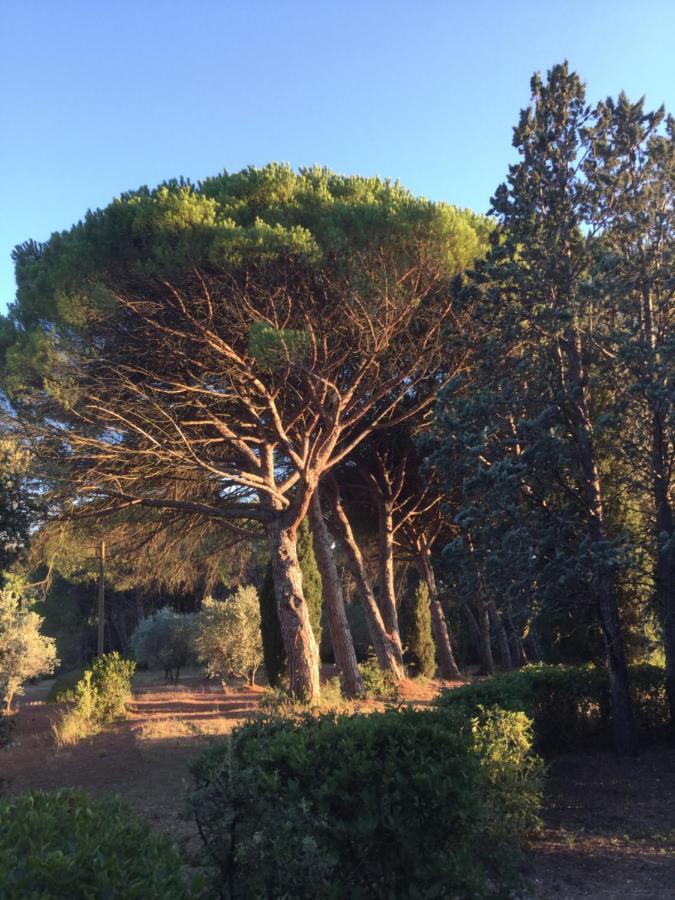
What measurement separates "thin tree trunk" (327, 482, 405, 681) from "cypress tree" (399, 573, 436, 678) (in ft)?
16.1

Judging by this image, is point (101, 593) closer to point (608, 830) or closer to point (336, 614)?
point (336, 614)

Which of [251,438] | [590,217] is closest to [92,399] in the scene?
[251,438]

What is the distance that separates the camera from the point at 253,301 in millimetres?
12727

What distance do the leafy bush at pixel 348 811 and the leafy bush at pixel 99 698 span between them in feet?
31.9

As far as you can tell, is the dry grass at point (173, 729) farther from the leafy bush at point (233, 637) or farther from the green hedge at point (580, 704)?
the leafy bush at point (233, 637)

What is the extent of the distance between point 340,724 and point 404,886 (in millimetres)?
828

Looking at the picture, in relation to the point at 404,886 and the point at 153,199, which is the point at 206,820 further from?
the point at 153,199

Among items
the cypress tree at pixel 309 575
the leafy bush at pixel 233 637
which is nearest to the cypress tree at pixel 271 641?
the cypress tree at pixel 309 575

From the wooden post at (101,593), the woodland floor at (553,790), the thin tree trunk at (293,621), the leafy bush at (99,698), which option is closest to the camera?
the woodland floor at (553,790)

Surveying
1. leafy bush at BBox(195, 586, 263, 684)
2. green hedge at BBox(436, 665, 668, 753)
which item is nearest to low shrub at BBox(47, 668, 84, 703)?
leafy bush at BBox(195, 586, 263, 684)

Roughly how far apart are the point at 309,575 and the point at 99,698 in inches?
225

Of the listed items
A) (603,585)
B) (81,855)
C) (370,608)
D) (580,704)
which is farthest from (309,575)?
(81,855)

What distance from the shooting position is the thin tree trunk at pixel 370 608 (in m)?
18.0

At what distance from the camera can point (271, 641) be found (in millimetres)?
16547
